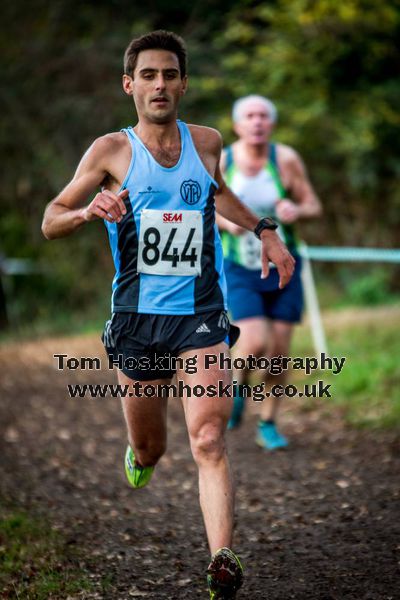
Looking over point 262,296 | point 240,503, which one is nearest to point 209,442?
point 240,503

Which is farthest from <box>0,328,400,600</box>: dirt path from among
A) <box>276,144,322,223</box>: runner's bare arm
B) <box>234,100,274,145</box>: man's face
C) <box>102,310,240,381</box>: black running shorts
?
<box>234,100,274,145</box>: man's face

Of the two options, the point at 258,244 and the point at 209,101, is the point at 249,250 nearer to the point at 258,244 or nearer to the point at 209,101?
the point at 258,244

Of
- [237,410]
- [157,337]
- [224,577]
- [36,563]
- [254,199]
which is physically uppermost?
[254,199]

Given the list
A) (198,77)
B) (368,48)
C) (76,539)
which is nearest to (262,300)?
(76,539)

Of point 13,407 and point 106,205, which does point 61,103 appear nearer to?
point 13,407

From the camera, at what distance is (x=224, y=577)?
3.13 m

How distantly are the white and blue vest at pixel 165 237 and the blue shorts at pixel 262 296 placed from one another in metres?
2.29

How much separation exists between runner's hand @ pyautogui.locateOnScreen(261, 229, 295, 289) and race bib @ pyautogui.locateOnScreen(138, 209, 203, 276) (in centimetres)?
35

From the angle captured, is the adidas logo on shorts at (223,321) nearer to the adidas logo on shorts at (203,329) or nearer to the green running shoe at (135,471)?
the adidas logo on shorts at (203,329)

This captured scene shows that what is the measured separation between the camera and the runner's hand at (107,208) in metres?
3.27

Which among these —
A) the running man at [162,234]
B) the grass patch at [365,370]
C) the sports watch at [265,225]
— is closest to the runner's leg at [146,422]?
the running man at [162,234]

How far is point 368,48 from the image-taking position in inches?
571

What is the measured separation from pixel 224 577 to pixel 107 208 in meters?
1.39

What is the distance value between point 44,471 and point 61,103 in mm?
11912
